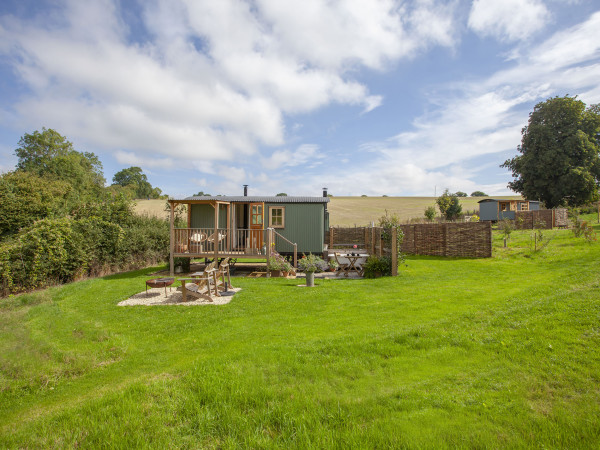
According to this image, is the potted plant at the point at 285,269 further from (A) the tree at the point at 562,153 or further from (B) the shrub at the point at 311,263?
(A) the tree at the point at 562,153

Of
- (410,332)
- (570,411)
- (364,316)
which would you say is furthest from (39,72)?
(570,411)

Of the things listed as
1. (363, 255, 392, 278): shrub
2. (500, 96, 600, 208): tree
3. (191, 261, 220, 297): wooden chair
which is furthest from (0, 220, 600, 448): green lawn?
(500, 96, 600, 208): tree

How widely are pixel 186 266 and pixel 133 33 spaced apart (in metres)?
8.60

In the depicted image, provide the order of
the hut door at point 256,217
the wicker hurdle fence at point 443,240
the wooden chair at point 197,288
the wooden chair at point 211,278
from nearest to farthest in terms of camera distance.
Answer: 1. the wooden chair at point 197,288
2. the wooden chair at point 211,278
3. the wicker hurdle fence at point 443,240
4. the hut door at point 256,217

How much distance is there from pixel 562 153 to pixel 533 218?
33.1 ft

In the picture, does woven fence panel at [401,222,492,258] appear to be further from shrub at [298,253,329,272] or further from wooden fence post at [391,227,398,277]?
shrub at [298,253,329,272]

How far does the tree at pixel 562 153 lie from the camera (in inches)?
1077

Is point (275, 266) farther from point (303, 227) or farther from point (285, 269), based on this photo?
point (303, 227)

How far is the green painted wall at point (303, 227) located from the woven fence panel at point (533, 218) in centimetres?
1770

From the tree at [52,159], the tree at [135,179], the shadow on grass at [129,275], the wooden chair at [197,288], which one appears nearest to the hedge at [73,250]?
the shadow on grass at [129,275]

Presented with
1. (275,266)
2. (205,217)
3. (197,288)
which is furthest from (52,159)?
(197,288)

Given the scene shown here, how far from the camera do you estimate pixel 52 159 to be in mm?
33375

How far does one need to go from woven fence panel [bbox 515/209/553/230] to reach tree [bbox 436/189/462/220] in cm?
795

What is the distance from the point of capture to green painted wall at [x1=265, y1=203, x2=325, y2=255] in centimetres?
1399
